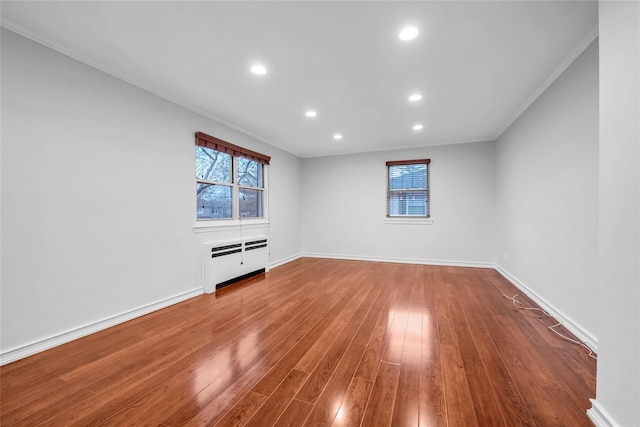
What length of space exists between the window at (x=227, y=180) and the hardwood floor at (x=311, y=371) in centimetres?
155

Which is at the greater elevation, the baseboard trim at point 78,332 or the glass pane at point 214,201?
the glass pane at point 214,201

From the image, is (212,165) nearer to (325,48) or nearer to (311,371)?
(325,48)

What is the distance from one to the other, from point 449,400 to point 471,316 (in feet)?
4.85

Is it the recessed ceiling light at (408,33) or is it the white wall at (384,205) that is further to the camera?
the white wall at (384,205)

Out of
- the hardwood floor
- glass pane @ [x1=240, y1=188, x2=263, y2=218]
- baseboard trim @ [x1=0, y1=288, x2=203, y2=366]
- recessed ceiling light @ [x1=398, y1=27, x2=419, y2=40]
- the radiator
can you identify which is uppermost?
recessed ceiling light @ [x1=398, y1=27, x2=419, y2=40]

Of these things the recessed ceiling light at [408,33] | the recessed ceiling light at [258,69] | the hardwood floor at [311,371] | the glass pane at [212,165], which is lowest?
the hardwood floor at [311,371]

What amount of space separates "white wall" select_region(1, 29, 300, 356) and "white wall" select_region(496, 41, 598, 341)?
4175 millimetres

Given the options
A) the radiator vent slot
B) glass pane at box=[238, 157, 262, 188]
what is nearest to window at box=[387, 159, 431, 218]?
glass pane at box=[238, 157, 262, 188]

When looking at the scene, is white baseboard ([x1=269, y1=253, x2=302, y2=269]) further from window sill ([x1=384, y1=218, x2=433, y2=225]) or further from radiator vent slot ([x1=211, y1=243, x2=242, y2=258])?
window sill ([x1=384, y1=218, x2=433, y2=225])

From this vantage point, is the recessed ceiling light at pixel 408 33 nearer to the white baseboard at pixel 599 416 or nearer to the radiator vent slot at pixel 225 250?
the white baseboard at pixel 599 416

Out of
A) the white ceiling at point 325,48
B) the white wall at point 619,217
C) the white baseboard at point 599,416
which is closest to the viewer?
the white wall at point 619,217

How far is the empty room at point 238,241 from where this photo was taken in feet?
4.50

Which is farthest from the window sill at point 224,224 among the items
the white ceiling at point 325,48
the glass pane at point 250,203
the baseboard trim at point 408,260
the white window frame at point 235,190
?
the baseboard trim at point 408,260

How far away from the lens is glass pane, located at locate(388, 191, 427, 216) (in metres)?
5.37
